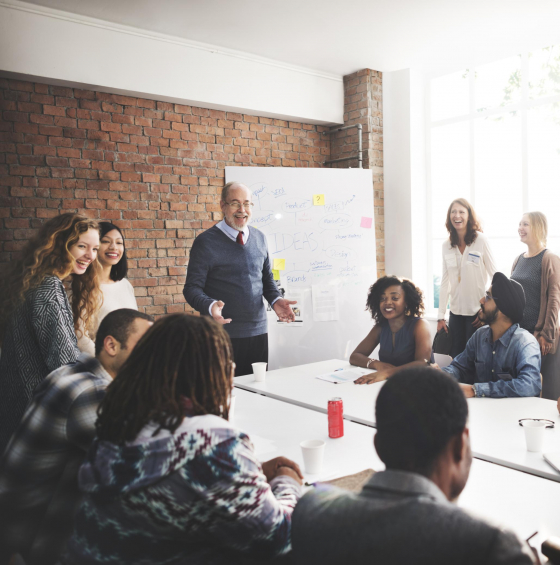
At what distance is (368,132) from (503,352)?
3.43m

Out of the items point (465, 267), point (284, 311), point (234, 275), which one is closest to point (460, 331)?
point (465, 267)

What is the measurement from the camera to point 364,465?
1677 millimetres

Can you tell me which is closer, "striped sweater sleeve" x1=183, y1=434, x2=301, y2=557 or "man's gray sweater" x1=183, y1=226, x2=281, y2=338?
"striped sweater sleeve" x1=183, y1=434, x2=301, y2=557

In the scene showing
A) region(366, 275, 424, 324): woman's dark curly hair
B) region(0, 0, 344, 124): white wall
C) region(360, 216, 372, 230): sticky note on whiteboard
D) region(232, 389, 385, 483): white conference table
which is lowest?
region(232, 389, 385, 483): white conference table

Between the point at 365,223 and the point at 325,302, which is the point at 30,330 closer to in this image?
the point at 325,302

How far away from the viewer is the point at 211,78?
15.1ft

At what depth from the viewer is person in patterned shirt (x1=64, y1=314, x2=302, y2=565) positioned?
3.15 feet

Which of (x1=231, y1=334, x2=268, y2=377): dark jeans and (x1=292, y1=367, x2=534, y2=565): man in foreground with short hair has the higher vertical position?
(x1=292, y1=367, x2=534, y2=565): man in foreground with short hair

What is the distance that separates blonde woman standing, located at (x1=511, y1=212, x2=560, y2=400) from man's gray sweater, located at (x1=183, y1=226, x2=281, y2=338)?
6.85 ft

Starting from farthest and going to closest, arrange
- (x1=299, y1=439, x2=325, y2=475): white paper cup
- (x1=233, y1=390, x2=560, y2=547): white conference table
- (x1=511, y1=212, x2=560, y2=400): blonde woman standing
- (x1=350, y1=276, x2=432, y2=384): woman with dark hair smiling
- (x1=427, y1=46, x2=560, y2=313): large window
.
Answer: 1. (x1=427, y1=46, x2=560, y2=313): large window
2. (x1=511, y1=212, x2=560, y2=400): blonde woman standing
3. (x1=350, y1=276, x2=432, y2=384): woman with dark hair smiling
4. (x1=299, y1=439, x2=325, y2=475): white paper cup
5. (x1=233, y1=390, x2=560, y2=547): white conference table

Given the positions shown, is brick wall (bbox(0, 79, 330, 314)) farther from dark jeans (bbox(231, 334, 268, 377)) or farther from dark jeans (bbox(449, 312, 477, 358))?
dark jeans (bbox(449, 312, 477, 358))

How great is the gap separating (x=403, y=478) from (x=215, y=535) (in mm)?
409

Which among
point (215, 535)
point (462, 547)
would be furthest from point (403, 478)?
point (215, 535)

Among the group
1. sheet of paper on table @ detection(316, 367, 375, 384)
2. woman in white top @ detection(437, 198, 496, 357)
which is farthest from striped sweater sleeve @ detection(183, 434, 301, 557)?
woman in white top @ detection(437, 198, 496, 357)
